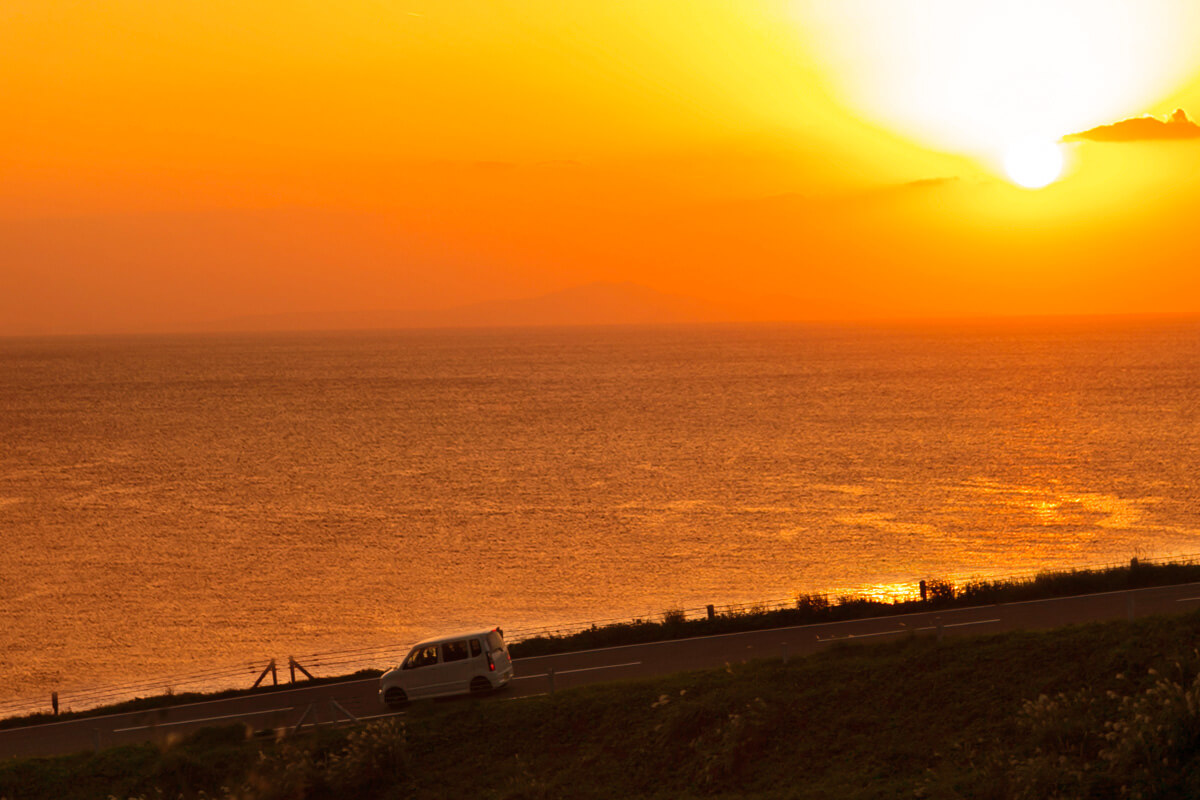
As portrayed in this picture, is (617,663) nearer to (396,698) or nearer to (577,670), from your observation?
(577,670)

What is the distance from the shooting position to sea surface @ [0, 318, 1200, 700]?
156ft

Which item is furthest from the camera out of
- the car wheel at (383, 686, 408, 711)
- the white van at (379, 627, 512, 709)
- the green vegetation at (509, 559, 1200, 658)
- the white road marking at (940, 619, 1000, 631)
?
the green vegetation at (509, 559, 1200, 658)

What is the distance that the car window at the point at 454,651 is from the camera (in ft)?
77.6

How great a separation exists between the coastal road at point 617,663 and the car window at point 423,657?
1.16 m

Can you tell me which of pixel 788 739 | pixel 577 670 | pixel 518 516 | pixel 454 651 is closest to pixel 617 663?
pixel 577 670

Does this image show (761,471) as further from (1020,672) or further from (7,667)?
(1020,672)

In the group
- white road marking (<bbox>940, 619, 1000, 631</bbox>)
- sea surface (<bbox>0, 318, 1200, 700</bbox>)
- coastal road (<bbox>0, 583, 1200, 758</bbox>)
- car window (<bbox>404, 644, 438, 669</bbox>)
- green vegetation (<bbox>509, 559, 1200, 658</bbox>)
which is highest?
sea surface (<bbox>0, 318, 1200, 700</bbox>)

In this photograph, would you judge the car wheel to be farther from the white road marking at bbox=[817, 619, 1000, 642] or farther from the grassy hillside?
the white road marking at bbox=[817, 619, 1000, 642]

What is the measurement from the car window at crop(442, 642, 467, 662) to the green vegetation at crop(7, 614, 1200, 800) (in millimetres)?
1464

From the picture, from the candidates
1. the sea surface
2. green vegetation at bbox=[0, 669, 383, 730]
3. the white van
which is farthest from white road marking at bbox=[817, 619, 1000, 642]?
the sea surface

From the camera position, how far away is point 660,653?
1073 inches

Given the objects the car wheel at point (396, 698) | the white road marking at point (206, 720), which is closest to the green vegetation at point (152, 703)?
the white road marking at point (206, 720)

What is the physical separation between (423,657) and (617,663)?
16.6 feet

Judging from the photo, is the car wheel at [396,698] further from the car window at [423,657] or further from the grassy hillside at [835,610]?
the grassy hillside at [835,610]
